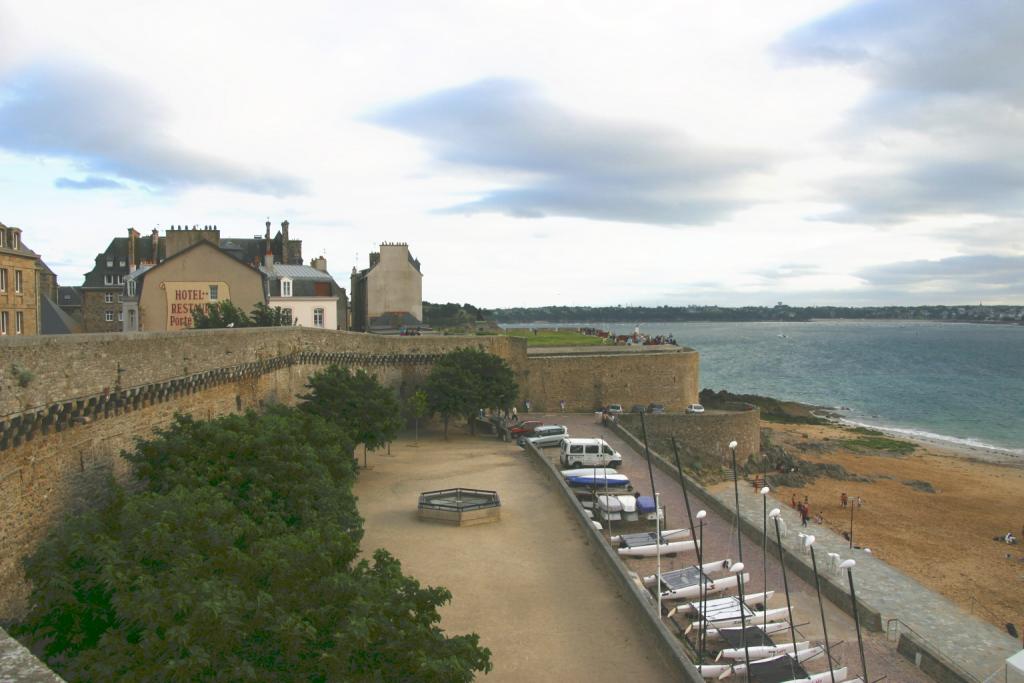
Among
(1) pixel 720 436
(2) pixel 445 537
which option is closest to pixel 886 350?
(1) pixel 720 436

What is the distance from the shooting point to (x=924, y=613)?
2269 cm

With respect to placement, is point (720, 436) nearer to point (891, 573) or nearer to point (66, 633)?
point (891, 573)

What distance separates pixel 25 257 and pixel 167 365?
15.5 metres

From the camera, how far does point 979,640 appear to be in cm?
2119

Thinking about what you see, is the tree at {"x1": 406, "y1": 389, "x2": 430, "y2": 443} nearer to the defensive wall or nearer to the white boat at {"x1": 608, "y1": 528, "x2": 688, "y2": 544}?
the defensive wall

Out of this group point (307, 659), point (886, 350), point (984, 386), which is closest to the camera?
point (307, 659)

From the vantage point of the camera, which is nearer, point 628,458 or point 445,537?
point 445,537

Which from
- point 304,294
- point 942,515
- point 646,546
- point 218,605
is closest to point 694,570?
point 646,546

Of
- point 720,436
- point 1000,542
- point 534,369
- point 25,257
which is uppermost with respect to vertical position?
point 25,257

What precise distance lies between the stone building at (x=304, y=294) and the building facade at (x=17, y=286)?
1104 cm

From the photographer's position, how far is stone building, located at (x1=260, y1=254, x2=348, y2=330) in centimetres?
4128

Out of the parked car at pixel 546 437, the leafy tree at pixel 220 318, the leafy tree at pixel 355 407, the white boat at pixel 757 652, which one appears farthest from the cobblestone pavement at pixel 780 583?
the leafy tree at pixel 220 318

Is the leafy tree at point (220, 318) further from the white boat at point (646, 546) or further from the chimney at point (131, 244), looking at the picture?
the chimney at point (131, 244)

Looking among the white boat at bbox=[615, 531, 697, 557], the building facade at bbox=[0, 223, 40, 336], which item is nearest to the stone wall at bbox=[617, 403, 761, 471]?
the white boat at bbox=[615, 531, 697, 557]
